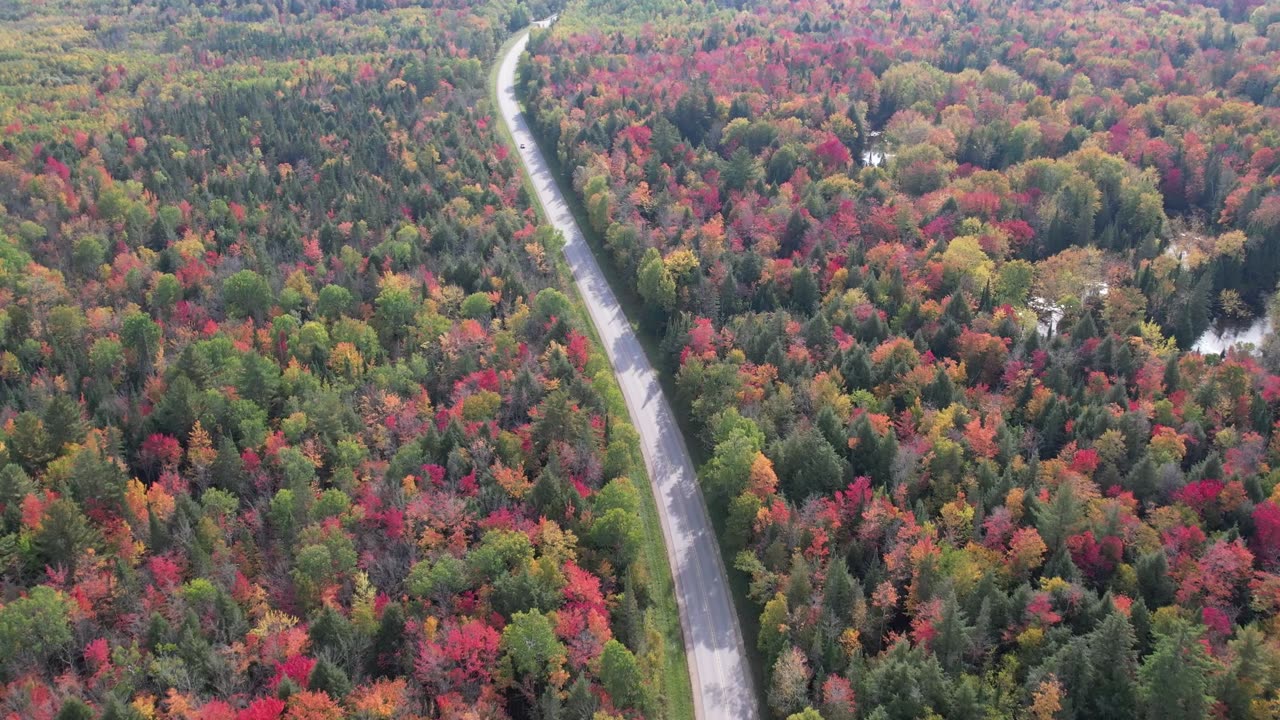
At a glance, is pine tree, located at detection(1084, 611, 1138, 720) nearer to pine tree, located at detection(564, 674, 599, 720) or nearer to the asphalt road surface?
the asphalt road surface

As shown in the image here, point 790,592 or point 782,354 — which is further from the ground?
point 782,354

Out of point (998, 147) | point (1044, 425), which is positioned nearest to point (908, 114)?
point (998, 147)

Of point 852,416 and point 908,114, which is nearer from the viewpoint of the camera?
point 852,416

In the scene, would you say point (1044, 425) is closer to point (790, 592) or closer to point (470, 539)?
point (790, 592)

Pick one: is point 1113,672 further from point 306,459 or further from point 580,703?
point 306,459

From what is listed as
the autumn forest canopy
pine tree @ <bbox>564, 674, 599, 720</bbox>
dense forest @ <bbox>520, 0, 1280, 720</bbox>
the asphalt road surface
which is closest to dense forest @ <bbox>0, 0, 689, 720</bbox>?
pine tree @ <bbox>564, 674, 599, 720</bbox>

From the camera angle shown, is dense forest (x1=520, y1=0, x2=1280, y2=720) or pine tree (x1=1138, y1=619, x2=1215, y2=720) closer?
pine tree (x1=1138, y1=619, x2=1215, y2=720)

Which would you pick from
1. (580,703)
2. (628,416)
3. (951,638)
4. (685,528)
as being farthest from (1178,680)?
(628,416)

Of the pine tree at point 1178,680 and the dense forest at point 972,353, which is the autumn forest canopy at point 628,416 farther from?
the dense forest at point 972,353
